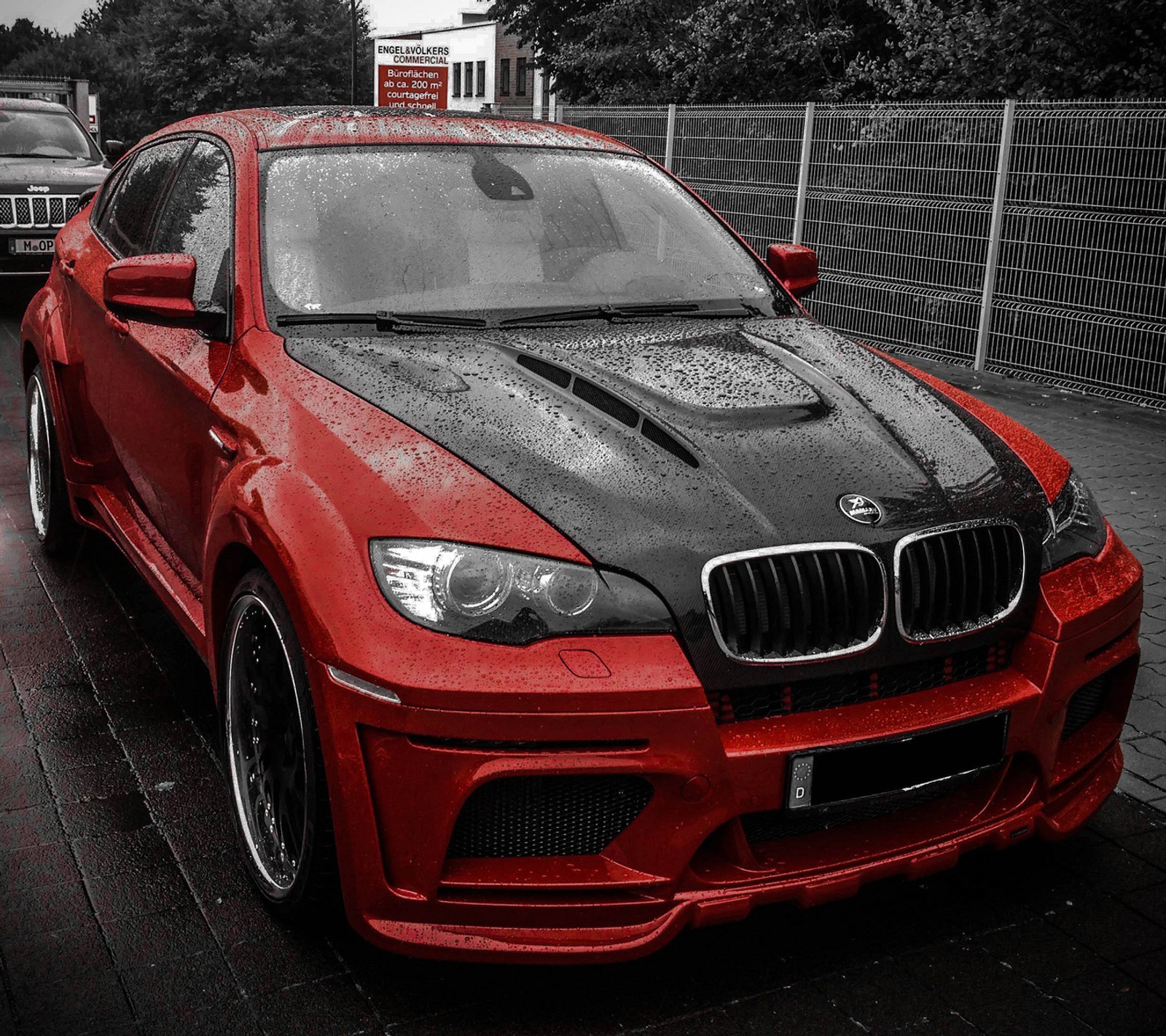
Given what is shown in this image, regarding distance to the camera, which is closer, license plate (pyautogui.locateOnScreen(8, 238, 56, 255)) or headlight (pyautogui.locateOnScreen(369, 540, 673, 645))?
headlight (pyautogui.locateOnScreen(369, 540, 673, 645))

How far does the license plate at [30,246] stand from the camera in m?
12.9

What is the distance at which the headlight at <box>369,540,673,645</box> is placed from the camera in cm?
237

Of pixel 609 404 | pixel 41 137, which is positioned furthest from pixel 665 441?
pixel 41 137

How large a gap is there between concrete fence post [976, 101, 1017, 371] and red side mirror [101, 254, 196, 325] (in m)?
8.76

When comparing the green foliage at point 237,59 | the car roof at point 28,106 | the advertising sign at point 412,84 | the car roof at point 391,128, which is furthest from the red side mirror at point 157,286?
the green foliage at point 237,59

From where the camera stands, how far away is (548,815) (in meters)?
2.39

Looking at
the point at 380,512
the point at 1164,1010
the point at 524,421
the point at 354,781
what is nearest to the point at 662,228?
the point at 524,421

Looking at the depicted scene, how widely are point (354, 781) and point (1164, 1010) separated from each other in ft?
5.53

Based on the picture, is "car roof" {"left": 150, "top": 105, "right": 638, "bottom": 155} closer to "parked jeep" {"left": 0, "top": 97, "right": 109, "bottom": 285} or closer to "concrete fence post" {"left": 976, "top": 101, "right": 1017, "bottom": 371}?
"concrete fence post" {"left": 976, "top": 101, "right": 1017, "bottom": 371}

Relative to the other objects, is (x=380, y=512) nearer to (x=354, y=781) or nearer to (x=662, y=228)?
(x=354, y=781)

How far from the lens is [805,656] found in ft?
8.03

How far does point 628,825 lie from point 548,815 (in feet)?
0.48

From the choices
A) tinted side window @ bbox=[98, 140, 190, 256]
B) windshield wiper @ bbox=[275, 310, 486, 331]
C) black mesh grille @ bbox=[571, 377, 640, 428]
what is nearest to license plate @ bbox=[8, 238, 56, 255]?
tinted side window @ bbox=[98, 140, 190, 256]

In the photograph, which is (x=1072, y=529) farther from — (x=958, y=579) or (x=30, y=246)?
(x=30, y=246)
